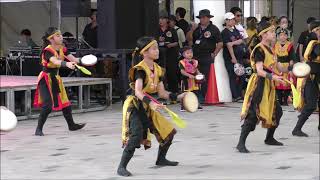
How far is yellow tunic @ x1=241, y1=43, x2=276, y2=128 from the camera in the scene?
861 cm

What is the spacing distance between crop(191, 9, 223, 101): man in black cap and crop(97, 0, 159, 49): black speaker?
3.67 ft

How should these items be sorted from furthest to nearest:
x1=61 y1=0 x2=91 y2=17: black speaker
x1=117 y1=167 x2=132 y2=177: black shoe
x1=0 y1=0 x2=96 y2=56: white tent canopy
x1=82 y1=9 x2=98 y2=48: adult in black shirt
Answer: x1=0 y1=0 x2=96 y2=56: white tent canopy, x1=82 y1=9 x2=98 y2=48: adult in black shirt, x1=61 y1=0 x2=91 y2=17: black speaker, x1=117 y1=167 x2=132 y2=177: black shoe

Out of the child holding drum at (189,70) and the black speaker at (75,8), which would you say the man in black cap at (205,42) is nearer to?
the child holding drum at (189,70)

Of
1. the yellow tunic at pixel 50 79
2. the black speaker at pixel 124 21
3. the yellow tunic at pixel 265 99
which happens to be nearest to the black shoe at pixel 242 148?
the yellow tunic at pixel 265 99

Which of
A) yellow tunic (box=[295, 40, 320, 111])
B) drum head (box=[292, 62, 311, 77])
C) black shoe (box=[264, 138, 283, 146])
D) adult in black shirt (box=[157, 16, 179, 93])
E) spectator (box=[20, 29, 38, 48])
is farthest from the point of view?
spectator (box=[20, 29, 38, 48])

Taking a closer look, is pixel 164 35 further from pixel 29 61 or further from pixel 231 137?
pixel 231 137

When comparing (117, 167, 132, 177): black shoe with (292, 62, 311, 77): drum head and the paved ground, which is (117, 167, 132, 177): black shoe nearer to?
the paved ground

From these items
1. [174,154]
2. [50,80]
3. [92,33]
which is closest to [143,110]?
[174,154]

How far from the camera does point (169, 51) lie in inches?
583

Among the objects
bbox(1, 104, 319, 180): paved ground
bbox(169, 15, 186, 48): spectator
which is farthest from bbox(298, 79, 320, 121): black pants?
bbox(169, 15, 186, 48): spectator

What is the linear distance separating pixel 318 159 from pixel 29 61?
10.2m

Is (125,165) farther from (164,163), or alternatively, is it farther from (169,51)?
(169,51)

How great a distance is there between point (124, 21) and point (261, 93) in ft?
20.8

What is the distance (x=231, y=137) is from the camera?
985cm
